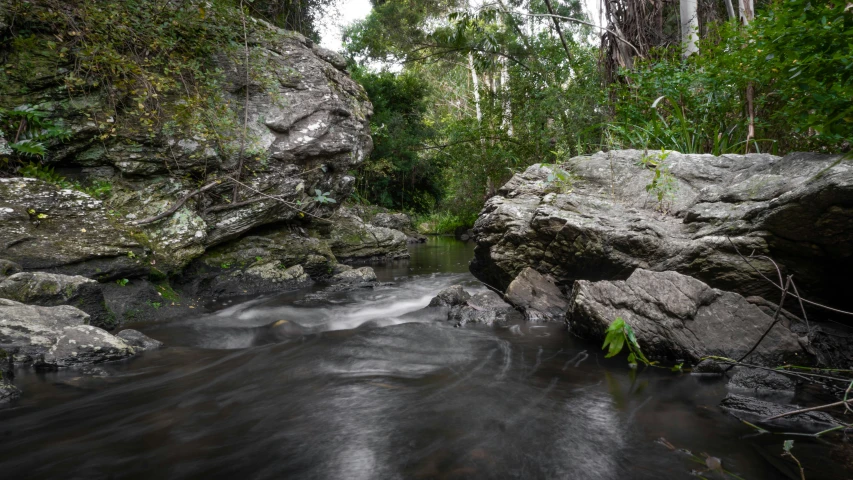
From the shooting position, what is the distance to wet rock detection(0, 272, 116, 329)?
4098 mm

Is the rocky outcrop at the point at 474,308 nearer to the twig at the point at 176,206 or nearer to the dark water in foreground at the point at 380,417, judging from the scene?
the dark water in foreground at the point at 380,417

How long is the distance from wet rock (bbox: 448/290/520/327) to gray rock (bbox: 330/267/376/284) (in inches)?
115

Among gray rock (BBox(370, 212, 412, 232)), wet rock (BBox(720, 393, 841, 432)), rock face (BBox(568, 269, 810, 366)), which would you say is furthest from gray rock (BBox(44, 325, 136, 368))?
gray rock (BBox(370, 212, 412, 232))

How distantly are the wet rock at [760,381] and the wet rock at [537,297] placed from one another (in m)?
2.05

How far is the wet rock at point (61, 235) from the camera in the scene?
15.6ft

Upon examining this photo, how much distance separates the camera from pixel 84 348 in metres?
3.66

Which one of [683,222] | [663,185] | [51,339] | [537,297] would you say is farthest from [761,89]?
[51,339]

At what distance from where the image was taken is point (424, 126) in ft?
65.9

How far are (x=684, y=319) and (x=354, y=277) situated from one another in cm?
575

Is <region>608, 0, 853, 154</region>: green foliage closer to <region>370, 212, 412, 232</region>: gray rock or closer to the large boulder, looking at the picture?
the large boulder

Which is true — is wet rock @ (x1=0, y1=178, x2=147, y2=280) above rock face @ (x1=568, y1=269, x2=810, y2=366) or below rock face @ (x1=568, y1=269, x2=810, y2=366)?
above

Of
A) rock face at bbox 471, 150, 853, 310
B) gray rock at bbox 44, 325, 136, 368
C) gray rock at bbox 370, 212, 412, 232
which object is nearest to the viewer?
rock face at bbox 471, 150, 853, 310

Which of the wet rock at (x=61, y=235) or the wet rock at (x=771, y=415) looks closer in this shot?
the wet rock at (x=771, y=415)

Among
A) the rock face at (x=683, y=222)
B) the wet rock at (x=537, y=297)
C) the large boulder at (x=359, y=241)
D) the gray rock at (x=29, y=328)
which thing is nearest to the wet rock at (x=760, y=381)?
the rock face at (x=683, y=222)
